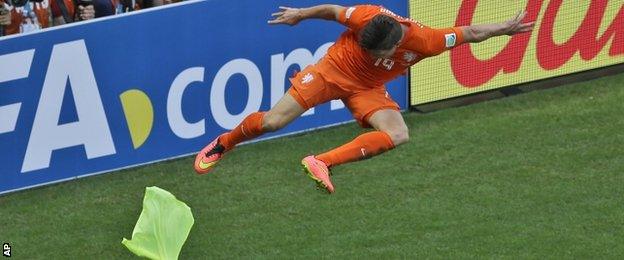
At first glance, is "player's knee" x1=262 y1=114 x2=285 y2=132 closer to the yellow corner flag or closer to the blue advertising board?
the yellow corner flag

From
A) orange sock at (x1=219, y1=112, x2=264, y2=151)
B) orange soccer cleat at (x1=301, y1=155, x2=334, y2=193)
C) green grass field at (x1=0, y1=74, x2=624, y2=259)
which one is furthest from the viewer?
green grass field at (x1=0, y1=74, x2=624, y2=259)

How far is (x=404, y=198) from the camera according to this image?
14062 millimetres

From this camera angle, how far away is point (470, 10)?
1658 cm

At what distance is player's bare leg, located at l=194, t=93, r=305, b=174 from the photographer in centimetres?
1211

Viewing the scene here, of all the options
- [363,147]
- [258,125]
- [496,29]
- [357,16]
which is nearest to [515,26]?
[496,29]

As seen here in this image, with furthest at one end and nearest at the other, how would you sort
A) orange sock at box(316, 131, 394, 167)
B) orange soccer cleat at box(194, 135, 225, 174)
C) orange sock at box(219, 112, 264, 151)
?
orange soccer cleat at box(194, 135, 225, 174)
orange sock at box(219, 112, 264, 151)
orange sock at box(316, 131, 394, 167)

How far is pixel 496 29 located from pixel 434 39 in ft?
1.74

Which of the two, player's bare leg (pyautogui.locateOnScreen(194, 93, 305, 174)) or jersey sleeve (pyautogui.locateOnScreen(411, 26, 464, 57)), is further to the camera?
player's bare leg (pyautogui.locateOnScreen(194, 93, 305, 174))

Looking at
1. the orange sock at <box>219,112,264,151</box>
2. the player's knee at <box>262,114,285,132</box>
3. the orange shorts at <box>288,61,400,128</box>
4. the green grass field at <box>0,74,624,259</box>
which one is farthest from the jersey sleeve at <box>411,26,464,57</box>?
the green grass field at <box>0,74,624,259</box>

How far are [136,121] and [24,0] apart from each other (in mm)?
1795

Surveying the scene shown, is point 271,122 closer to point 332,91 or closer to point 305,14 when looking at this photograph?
point 332,91

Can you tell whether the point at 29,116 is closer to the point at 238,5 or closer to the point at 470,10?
the point at 238,5

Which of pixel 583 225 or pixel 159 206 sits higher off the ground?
pixel 159 206

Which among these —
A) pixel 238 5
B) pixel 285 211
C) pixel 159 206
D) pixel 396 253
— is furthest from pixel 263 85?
pixel 159 206
